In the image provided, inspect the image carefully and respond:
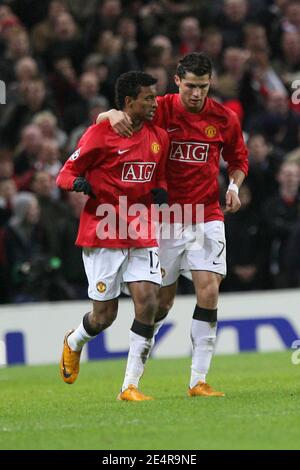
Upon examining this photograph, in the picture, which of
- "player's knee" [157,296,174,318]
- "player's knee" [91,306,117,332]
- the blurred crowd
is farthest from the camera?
the blurred crowd

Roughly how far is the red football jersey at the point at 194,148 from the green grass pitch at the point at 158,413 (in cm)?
159

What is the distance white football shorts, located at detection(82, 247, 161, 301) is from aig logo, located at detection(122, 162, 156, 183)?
1.77ft

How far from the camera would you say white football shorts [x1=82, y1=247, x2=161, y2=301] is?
9141 mm

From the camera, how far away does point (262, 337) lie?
15.1m

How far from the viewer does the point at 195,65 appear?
913 cm

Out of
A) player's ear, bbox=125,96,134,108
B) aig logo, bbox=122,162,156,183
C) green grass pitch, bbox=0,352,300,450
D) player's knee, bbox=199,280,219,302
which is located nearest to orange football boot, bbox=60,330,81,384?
green grass pitch, bbox=0,352,300,450

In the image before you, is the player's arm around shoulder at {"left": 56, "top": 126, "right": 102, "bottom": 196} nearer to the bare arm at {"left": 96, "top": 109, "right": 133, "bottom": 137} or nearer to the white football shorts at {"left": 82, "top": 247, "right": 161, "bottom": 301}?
the bare arm at {"left": 96, "top": 109, "right": 133, "bottom": 137}

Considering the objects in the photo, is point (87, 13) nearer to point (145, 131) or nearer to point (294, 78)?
point (294, 78)

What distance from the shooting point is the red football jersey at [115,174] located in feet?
30.0

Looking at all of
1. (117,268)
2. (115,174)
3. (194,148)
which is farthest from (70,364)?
(194,148)

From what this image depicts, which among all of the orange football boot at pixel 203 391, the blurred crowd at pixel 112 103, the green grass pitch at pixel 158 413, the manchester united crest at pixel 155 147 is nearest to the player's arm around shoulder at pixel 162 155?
the manchester united crest at pixel 155 147

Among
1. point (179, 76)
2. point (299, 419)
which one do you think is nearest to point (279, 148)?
point (179, 76)

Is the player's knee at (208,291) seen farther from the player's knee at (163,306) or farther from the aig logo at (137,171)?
the aig logo at (137,171)

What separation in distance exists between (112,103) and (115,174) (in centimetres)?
820
